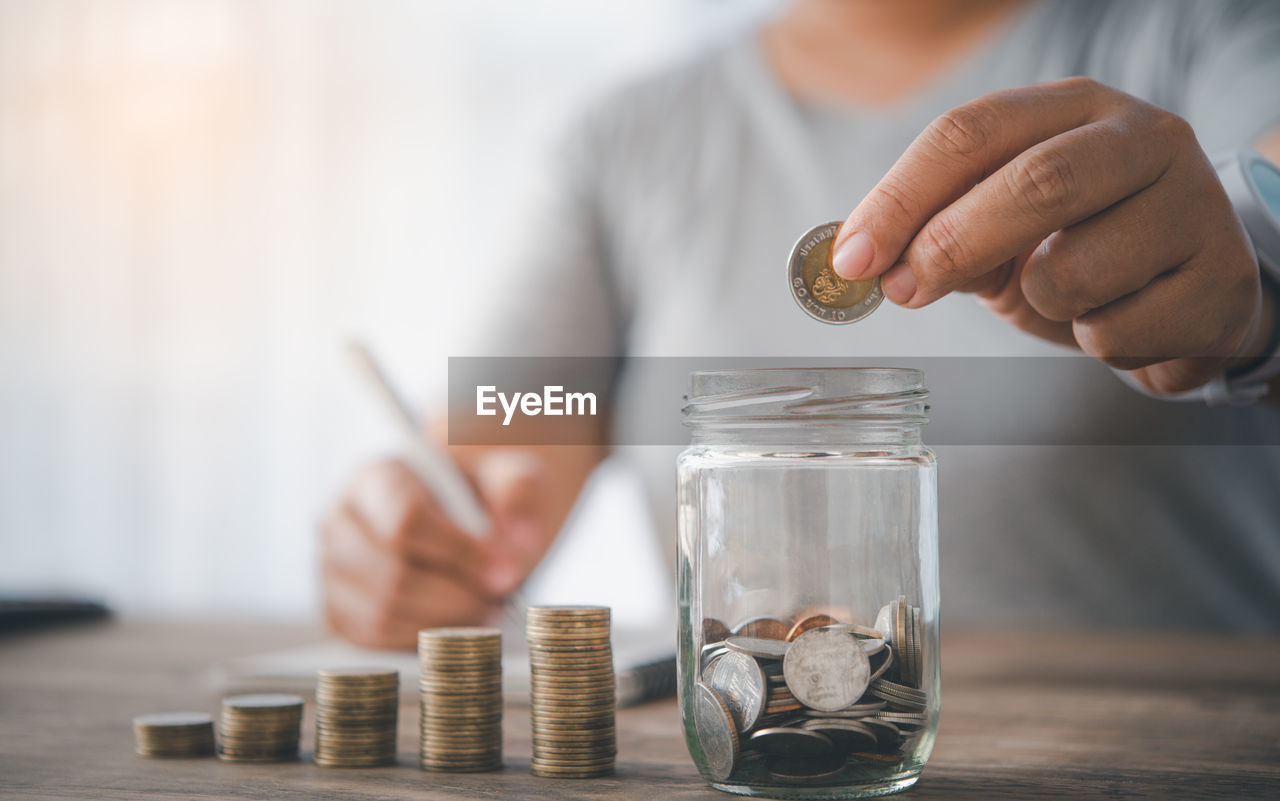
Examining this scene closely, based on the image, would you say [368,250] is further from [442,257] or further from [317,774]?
[317,774]

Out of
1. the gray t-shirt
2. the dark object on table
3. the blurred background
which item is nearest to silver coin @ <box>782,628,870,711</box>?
the gray t-shirt

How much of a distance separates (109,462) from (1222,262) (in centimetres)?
329

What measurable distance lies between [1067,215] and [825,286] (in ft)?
0.55

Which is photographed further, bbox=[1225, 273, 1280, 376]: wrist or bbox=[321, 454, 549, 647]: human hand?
bbox=[321, 454, 549, 647]: human hand

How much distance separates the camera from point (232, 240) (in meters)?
3.25

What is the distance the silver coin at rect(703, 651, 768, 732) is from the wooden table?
0.24 ft

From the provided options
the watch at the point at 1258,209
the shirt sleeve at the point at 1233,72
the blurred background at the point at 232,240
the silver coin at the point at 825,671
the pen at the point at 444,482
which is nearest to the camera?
the silver coin at the point at 825,671

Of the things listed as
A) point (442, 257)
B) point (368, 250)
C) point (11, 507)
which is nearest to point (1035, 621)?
point (442, 257)

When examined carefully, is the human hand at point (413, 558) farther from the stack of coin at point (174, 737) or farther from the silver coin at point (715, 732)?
the silver coin at point (715, 732)

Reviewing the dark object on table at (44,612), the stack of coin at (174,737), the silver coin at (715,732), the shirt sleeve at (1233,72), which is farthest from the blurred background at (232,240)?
the silver coin at (715,732)

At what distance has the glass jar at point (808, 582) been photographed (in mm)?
585

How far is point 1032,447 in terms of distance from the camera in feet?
5.90

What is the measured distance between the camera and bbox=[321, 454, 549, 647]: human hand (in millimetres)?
1361

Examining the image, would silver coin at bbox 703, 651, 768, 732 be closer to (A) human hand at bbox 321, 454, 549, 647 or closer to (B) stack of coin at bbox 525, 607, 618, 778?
(B) stack of coin at bbox 525, 607, 618, 778
